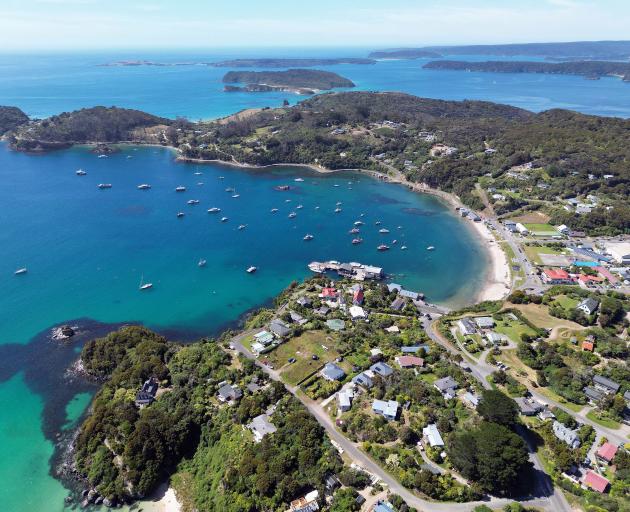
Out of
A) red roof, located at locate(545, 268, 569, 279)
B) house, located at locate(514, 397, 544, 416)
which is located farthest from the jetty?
house, located at locate(514, 397, 544, 416)

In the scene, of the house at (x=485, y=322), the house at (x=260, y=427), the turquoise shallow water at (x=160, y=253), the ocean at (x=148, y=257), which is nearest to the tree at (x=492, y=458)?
the house at (x=260, y=427)

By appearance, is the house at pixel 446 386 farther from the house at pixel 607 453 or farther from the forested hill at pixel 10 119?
the forested hill at pixel 10 119

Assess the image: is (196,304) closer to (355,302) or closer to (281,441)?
(355,302)

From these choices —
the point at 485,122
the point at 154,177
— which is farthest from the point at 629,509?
the point at 485,122

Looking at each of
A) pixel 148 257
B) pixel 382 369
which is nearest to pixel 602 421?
pixel 382 369

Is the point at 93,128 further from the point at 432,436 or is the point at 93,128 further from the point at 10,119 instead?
the point at 432,436

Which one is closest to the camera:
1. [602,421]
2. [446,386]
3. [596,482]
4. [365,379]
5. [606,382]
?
[596,482]
